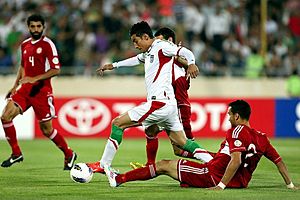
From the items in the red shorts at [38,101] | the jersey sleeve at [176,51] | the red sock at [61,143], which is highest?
the jersey sleeve at [176,51]

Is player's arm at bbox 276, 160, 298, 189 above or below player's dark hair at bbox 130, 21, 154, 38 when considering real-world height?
below

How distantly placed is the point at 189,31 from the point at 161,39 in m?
12.0

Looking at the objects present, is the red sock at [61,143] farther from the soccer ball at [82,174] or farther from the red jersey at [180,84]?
the soccer ball at [82,174]

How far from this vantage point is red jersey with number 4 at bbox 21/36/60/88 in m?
13.4

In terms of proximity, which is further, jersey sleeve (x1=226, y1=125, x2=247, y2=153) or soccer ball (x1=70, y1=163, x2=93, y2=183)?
soccer ball (x1=70, y1=163, x2=93, y2=183)

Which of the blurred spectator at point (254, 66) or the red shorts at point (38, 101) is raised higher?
the red shorts at point (38, 101)

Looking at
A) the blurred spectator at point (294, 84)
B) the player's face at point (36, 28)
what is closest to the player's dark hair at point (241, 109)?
the player's face at point (36, 28)

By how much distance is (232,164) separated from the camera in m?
10.0

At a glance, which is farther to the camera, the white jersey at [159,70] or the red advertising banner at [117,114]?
the red advertising banner at [117,114]

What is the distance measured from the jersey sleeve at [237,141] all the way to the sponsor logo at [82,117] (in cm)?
1203

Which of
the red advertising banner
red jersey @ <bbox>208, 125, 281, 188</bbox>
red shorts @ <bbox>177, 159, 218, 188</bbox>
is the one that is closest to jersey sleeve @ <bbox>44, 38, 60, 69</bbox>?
red shorts @ <bbox>177, 159, 218, 188</bbox>

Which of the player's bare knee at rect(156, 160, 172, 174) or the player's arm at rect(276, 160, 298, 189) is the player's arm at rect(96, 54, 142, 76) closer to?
the player's bare knee at rect(156, 160, 172, 174)

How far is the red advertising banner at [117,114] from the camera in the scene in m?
22.0

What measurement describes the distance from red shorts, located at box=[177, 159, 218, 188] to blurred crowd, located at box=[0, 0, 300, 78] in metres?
12.7
